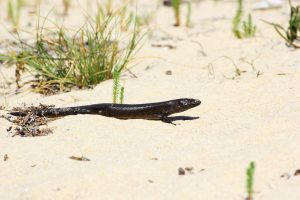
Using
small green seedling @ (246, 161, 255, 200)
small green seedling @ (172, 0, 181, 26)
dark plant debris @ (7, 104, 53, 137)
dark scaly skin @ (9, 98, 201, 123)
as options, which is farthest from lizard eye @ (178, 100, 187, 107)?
small green seedling @ (172, 0, 181, 26)

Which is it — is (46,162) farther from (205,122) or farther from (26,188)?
(205,122)

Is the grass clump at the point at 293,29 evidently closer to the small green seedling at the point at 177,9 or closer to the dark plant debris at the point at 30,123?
the small green seedling at the point at 177,9

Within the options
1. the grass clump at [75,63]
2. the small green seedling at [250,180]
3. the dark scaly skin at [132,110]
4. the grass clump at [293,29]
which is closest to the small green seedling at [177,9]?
the grass clump at [293,29]

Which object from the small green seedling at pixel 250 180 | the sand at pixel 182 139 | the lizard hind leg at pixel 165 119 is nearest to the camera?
the small green seedling at pixel 250 180

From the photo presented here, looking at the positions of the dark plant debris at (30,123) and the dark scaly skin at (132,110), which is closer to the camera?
the dark plant debris at (30,123)

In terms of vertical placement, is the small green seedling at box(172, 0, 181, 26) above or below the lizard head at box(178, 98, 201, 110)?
above

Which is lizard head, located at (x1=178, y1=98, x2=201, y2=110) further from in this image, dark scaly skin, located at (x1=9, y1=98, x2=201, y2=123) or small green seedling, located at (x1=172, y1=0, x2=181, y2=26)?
small green seedling, located at (x1=172, y1=0, x2=181, y2=26)
